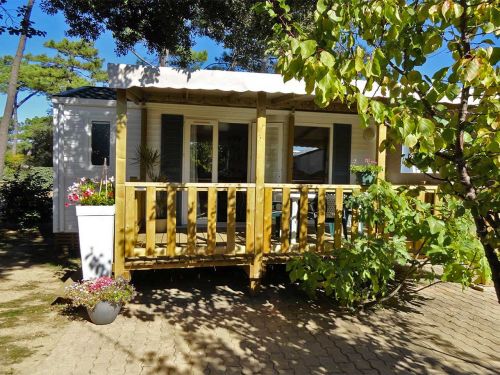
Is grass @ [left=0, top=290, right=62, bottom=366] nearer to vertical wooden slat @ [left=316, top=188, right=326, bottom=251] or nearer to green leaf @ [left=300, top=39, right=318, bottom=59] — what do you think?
vertical wooden slat @ [left=316, top=188, right=326, bottom=251]

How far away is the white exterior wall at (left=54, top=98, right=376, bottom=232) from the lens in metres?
8.38

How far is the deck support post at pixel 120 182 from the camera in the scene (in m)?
5.28

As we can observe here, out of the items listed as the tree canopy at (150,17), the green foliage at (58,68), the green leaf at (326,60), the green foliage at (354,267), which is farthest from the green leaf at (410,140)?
the green foliage at (58,68)

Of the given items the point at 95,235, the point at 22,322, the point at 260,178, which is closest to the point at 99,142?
the point at 95,235

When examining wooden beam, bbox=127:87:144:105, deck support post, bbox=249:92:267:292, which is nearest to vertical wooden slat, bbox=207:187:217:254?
deck support post, bbox=249:92:267:292

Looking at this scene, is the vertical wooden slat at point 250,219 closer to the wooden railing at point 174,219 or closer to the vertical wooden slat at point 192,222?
the wooden railing at point 174,219

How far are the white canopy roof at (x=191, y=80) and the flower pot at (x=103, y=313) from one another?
2.63 meters

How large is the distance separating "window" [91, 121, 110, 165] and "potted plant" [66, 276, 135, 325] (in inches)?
179

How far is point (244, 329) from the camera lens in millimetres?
4684

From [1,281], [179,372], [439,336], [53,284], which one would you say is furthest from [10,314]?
[439,336]

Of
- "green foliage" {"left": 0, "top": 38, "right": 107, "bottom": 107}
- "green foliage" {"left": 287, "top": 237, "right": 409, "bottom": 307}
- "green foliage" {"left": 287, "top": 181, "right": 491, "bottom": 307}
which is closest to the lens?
"green foliage" {"left": 287, "top": 181, "right": 491, "bottom": 307}

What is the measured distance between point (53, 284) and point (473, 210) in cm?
632

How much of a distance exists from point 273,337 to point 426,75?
10.8 feet

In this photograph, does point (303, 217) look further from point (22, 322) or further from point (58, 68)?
point (58, 68)
